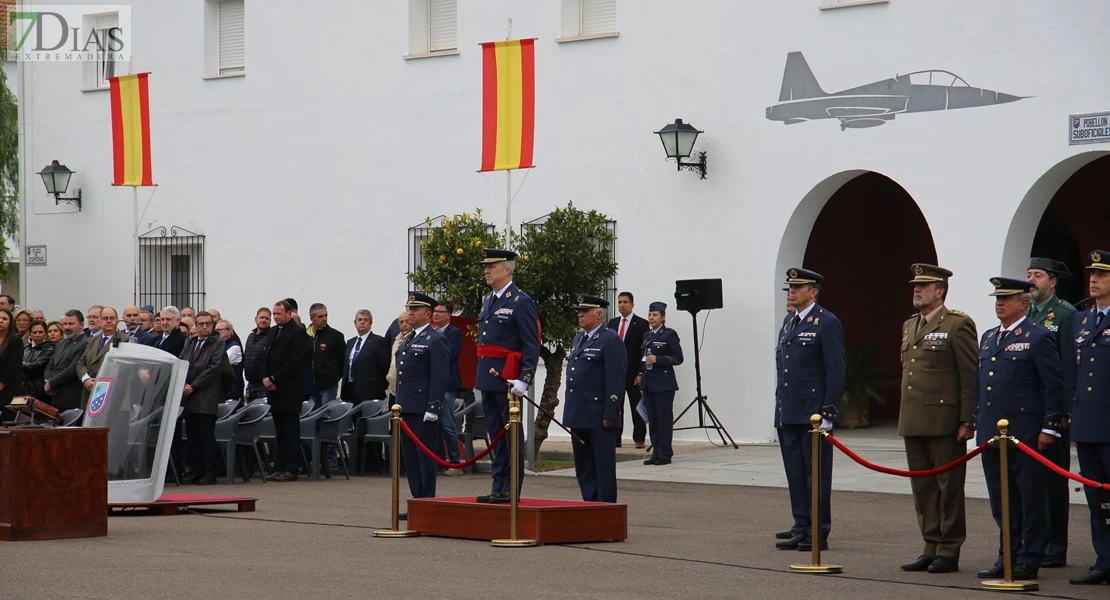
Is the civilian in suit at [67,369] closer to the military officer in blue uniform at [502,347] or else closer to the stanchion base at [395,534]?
the stanchion base at [395,534]

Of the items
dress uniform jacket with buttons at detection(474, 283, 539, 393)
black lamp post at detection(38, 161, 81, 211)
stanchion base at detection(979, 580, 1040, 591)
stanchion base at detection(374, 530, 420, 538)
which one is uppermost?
black lamp post at detection(38, 161, 81, 211)

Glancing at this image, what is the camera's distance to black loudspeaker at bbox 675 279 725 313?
18125 mm

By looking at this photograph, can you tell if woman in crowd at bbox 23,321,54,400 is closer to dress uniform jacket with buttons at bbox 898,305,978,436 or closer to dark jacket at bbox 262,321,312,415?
dark jacket at bbox 262,321,312,415

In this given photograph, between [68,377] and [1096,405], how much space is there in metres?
11.2

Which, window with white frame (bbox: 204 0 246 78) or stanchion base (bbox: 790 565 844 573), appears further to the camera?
window with white frame (bbox: 204 0 246 78)

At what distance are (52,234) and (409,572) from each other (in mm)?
18073

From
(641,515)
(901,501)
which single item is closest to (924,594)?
(641,515)

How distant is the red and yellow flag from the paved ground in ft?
15.5

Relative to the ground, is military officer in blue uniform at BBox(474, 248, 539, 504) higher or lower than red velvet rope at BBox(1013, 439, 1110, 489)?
higher

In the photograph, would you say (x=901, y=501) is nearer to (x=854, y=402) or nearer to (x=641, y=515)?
(x=641, y=515)

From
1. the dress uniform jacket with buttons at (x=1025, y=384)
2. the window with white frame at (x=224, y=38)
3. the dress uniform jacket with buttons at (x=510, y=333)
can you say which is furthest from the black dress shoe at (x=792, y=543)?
the window with white frame at (x=224, y=38)

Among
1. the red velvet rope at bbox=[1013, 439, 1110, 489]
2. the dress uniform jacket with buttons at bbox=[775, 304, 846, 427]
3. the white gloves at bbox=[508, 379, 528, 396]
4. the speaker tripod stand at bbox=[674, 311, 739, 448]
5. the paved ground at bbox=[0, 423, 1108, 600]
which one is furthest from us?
the speaker tripod stand at bbox=[674, 311, 739, 448]

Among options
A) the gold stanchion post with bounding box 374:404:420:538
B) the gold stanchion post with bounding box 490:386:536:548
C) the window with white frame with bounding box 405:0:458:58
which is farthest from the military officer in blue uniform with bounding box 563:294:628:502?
the window with white frame with bounding box 405:0:458:58

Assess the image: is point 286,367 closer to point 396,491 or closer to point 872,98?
point 396,491
